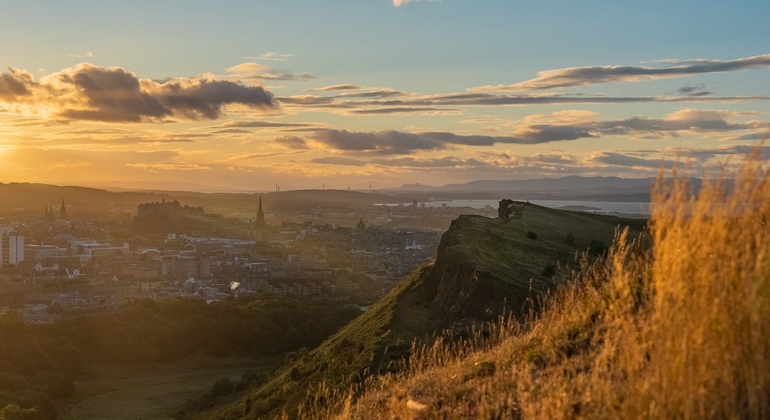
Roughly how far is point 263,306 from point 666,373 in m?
43.5

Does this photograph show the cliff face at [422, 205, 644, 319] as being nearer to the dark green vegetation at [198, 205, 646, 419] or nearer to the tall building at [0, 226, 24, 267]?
the dark green vegetation at [198, 205, 646, 419]

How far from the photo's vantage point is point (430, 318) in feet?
63.4

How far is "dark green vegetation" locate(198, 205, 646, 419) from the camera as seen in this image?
1641cm

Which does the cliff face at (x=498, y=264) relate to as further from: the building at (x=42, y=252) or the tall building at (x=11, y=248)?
the building at (x=42, y=252)

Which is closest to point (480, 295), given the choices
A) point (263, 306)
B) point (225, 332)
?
point (225, 332)

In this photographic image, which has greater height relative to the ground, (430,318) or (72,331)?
(430,318)

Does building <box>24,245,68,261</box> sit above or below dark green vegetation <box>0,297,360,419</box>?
below

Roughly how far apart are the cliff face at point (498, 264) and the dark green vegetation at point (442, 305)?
25 mm

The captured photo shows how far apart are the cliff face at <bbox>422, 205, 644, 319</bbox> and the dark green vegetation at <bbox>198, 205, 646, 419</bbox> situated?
0.03 metres

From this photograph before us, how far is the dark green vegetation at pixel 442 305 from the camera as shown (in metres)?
16.4

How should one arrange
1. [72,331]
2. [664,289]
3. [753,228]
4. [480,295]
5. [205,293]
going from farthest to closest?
1. [205,293]
2. [72,331]
3. [480,295]
4. [753,228]
5. [664,289]

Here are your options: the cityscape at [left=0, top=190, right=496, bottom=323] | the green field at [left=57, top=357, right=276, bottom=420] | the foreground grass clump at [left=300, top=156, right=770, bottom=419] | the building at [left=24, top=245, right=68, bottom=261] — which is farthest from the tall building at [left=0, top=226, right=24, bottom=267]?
the foreground grass clump at [left=300, top=156, right=770, bottom=419]

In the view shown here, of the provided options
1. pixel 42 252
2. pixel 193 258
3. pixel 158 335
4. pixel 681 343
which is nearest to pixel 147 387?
pixel 158 335

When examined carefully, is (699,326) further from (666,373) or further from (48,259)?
(48,259)
